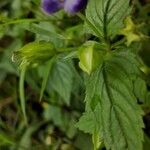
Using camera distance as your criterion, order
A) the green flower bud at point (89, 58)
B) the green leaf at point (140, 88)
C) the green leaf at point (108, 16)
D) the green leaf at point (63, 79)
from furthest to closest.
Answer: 1. the green leaf at point (63, 79)
2. the green leaf at point (140, 88)
3. the green leaf at point (108, 16)
4. the green flower bud at point (89, 58)

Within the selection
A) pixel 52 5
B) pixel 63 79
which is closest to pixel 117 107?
pixel 52 5

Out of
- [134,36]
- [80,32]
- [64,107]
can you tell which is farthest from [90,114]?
[64,107]

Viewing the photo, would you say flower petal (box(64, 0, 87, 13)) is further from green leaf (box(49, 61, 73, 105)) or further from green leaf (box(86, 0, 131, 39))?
green leaf (box(49, 61, 73, 105))

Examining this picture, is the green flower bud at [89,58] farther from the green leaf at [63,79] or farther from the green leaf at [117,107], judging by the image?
the green leaf at [63,79]

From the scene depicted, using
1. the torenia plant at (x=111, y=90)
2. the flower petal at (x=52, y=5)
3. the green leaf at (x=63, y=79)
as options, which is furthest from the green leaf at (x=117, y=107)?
the green leaf at (x=63, y=79)

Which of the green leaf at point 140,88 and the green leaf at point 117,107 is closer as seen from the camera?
the green leaf at point 117,107

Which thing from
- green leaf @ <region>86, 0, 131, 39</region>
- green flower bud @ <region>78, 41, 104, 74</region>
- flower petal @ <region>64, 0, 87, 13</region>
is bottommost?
green flower bud @ <region>78, 41, 104, 74</region>

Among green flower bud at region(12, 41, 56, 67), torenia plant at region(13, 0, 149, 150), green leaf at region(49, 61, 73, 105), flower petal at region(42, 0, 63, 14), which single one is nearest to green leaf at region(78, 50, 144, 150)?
torenia plant at region(13, 0, 149, 150)
